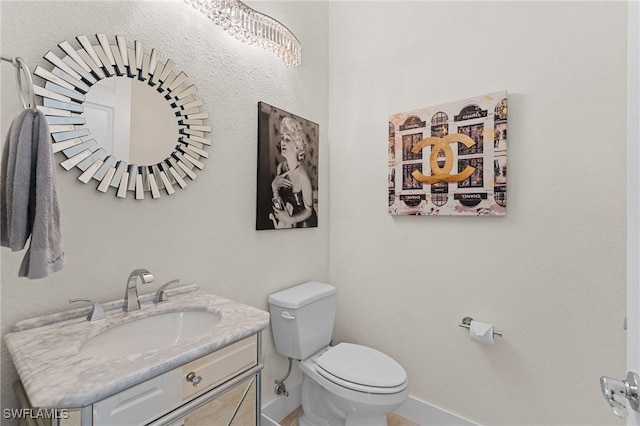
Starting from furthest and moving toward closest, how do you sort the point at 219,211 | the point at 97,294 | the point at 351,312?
the point at 351,312 → the point at 219,211 → the point at 97,294

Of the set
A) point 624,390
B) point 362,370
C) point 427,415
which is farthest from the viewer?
point 427,415

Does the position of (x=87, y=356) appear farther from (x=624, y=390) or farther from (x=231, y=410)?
(x=624, y=390)

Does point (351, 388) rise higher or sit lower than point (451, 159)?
lower

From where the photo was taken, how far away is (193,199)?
135cm

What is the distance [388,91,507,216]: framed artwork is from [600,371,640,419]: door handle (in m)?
1.03

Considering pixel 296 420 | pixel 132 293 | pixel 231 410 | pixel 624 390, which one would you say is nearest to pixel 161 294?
pixel 132 293

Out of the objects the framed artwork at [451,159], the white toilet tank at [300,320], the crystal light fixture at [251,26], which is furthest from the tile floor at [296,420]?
the crystal light fixture at [251,26]

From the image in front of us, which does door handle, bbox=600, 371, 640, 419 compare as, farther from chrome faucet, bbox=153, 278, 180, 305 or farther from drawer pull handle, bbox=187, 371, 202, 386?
chrome faucet, bbox=153, 278, 180, 305

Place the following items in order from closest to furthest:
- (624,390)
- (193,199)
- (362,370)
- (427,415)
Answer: (624,390)
(193,199)
(362,370)
(427,415)

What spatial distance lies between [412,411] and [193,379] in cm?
151

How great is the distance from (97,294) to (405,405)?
177 cm

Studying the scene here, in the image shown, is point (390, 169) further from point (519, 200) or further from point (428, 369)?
point (428, 369)

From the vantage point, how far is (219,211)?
4.77 ft

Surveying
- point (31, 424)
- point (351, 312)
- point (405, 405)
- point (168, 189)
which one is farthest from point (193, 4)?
point (405, 405)
